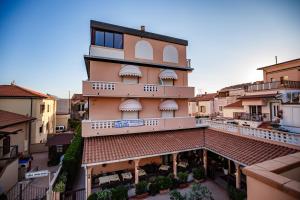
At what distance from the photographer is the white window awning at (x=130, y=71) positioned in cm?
1512

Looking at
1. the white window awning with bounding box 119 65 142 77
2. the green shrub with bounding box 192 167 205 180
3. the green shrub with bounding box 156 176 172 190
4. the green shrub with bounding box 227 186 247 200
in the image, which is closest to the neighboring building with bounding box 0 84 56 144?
the white window awning with bounding box 119 65 142 77

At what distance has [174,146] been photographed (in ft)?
45.5

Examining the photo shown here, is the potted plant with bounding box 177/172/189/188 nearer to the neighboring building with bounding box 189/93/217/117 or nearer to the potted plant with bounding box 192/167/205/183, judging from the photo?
the potted plant with bounding box 192/167/205/183

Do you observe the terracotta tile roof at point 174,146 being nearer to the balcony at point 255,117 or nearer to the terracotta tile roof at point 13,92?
the balcony at point 255,117

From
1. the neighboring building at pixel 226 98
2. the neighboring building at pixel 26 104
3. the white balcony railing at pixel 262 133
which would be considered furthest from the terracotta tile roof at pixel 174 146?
the neighboring building at pixel 226 98

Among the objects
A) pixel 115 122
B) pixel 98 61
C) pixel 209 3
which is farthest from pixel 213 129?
pixel 98 61

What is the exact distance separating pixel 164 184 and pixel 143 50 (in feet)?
46.2

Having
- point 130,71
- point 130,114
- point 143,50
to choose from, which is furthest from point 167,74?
point 130,114

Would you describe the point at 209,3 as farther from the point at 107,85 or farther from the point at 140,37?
the point at 107,85

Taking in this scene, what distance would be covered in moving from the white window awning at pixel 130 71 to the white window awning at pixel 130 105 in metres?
2.82

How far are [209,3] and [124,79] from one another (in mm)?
10312

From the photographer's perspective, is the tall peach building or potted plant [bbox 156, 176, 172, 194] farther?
the tall peach building

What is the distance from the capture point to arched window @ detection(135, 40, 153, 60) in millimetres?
16516

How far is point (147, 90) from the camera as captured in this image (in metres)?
15.9
